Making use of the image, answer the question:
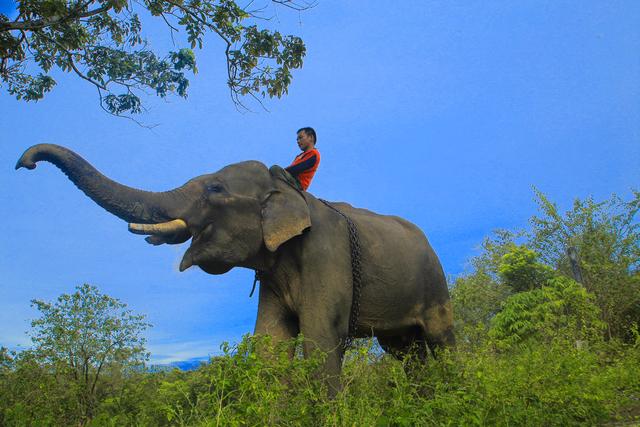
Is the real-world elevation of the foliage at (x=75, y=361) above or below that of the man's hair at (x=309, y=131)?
below

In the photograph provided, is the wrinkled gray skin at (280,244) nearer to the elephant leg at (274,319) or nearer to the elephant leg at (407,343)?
the elephant leg at (274,319)

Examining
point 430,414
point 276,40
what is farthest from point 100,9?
point 430,414

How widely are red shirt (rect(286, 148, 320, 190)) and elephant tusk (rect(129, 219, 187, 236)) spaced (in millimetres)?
1566

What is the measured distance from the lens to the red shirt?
7.25 m

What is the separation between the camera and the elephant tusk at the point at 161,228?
611cm

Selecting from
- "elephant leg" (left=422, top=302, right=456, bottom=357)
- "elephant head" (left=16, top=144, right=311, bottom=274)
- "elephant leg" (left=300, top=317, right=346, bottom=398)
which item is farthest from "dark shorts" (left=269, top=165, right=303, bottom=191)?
"elephant leg" (left=422, top=302, right=456, bottom=357)

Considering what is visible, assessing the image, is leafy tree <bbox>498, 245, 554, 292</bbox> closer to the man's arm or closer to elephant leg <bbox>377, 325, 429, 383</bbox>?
elephant leg <bbox>377, 325, 429, 383</bbox>

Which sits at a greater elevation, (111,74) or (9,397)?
(111,74)

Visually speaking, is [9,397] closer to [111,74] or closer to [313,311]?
[313,311]

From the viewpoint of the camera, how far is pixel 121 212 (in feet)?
20.4

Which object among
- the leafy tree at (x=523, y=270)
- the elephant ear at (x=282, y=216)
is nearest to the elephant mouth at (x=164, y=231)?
the elephant ear at (x=282, y=216)

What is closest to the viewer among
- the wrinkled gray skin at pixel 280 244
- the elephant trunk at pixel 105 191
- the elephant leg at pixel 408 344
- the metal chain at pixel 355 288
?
the elephant trunk at pixel 105 191

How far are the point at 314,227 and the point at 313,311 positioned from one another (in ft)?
3.15

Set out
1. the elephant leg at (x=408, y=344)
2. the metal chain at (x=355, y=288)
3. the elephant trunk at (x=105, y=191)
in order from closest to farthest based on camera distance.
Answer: the elephant trunk at (x=105, y=191) < the metal chain at (x=355, y=288) < the elephant leg at (x=408, y=344)
